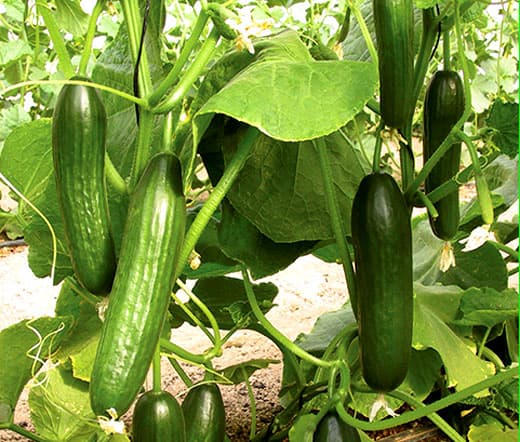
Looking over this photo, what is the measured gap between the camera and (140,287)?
880 millimetres

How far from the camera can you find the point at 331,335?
182cm

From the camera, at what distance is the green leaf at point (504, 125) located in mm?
1161

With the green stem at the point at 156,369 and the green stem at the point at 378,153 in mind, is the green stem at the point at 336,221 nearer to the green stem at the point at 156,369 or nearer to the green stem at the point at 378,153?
the green stem at the point at 378,153

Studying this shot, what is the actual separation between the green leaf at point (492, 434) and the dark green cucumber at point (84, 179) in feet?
3.04

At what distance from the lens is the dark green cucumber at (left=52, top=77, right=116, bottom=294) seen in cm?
95

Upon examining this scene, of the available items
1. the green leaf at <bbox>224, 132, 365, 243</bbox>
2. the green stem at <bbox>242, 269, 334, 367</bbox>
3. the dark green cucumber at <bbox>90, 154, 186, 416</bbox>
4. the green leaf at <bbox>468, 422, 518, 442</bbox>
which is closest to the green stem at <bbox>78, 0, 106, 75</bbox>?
the dark green cucumber at <bbox>90, 154, 186, 416</bbox>

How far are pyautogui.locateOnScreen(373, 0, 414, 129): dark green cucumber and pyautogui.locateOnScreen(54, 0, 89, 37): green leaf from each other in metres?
0.65

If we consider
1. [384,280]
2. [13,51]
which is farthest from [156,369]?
[13,51]

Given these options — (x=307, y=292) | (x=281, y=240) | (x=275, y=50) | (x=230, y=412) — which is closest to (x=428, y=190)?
(x=281, y=240)

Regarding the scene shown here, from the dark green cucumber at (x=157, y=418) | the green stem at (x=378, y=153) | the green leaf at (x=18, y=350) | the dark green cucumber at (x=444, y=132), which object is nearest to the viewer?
the dark green cucumber at (x=157, y=418)

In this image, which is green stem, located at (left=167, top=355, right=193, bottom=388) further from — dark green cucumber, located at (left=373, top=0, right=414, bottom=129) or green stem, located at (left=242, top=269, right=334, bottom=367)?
dark green cucumber, located at (left=373, top=0, right=414, bottom=129)

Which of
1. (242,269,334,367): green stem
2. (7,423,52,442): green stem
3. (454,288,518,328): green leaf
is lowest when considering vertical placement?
(7,423,52,442): green stem

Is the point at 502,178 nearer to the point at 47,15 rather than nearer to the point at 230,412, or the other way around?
the point at 230,412

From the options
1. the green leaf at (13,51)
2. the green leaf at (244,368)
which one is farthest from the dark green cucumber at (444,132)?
the green leaf at (13,51)
